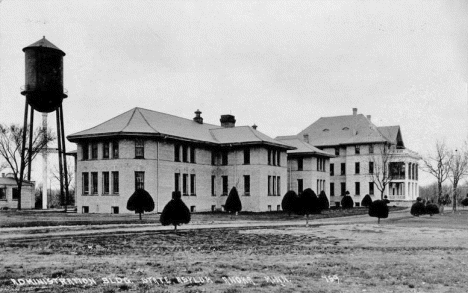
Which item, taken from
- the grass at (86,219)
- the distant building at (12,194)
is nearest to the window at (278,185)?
the grass at (86,219)

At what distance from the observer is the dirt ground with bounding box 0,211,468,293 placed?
1040cm

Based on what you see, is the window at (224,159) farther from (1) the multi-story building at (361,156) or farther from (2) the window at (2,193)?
(2) the window at (2,193)

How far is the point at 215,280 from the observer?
11.0 metres

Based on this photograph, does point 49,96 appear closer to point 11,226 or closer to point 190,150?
point 190,150

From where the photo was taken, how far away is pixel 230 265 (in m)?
13.4

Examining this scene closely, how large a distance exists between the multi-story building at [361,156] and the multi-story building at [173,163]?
2473 centimetres

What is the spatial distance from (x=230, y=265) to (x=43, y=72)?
34884 mm

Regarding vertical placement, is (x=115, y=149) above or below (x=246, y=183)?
above

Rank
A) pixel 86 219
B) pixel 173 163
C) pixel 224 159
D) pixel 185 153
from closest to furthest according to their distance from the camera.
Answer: pixel 86 219, pixel 173 163, pixel 185 153, pixel 224 159

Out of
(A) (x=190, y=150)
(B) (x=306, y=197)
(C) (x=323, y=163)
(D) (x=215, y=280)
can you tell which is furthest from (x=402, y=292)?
(C) (x=323, y=163)

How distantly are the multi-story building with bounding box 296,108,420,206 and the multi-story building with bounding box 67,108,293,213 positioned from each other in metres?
24.7

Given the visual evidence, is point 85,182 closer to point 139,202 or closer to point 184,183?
point 184,183

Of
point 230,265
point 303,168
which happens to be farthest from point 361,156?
point 230,265

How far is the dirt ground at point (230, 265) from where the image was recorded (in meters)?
10.4
